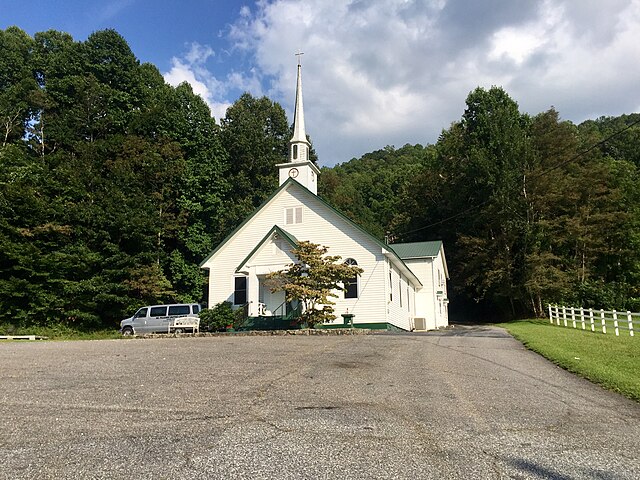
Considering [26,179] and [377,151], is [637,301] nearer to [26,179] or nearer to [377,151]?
[26,179]

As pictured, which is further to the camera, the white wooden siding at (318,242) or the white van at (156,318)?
the white van at (156,318)

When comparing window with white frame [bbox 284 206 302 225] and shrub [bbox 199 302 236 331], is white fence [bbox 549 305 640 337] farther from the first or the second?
shrub [bbox 199 302 236 331]

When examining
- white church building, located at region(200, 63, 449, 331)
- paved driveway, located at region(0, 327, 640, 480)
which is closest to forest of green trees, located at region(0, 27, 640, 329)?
white church building, located at region(200, 63, 449, 331)

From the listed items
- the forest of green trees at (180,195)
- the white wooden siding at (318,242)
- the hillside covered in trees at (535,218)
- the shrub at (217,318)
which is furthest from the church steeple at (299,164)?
the hillside covered in trees at (535,218)

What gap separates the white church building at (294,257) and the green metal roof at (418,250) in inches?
146

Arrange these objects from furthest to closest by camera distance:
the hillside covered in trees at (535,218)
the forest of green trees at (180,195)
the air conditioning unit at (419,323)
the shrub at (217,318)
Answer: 1. the hillside covered in trees at (535,218)
2. the forest of green trees at (180,195)
3. the air conditioning unit at (419,323)
4. the shrub at (217,318)

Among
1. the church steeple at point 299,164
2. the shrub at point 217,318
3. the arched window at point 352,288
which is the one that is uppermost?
the church steeple at point 299,164

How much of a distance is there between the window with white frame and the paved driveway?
54.1ft

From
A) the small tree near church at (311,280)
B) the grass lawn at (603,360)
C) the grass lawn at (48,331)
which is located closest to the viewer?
the grass lawn at (603,360)

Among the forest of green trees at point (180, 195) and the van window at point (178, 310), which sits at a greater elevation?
the forest of green trees at point (180, 195)

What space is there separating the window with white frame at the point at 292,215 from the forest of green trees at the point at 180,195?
11542 mm

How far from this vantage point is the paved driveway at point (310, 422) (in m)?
4.35

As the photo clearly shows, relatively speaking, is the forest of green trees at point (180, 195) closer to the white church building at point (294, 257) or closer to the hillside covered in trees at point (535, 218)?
the hillside covered in trees at point (535, 218)

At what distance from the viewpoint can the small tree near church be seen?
21.1 meters
